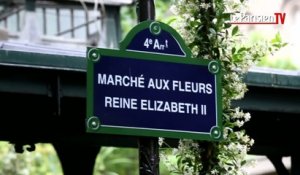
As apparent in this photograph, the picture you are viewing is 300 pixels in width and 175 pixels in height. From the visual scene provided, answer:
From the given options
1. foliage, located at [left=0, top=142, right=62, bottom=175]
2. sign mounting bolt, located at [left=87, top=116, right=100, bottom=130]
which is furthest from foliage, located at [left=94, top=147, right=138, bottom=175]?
sign mounting bolt, located at [left=87, top=116, right=100, bottom=130]

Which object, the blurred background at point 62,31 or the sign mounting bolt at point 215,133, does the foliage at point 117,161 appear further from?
the sign mounting bolt at point 215,133

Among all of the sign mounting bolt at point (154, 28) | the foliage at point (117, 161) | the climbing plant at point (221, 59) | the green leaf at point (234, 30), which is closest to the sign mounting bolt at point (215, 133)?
the climbing plant at point (221, 59)

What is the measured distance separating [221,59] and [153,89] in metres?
0.65

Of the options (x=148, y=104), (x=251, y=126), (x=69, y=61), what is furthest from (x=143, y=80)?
(x=251, y=126)

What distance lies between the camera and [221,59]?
14.5 feet

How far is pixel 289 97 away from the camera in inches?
289

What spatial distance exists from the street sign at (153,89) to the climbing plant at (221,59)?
29 centimetres

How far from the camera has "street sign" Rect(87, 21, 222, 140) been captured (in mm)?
3799

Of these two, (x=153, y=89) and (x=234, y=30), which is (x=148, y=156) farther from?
(x=234, y=30)

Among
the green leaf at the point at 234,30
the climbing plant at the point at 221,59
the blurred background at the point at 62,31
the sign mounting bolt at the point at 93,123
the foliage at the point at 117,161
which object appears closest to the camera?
the sign mounting bolt at the point at 93,123

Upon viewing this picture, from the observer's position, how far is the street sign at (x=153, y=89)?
3799 mm

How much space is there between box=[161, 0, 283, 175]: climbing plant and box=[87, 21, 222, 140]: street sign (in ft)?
0.96

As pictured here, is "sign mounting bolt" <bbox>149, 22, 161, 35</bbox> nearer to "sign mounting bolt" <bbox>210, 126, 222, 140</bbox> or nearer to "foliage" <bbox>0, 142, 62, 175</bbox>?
"sign mounting bolt" <bbox>210, 126, 222, 140</bbox>

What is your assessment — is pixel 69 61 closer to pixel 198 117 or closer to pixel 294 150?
pixel 198 117
